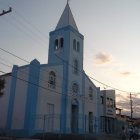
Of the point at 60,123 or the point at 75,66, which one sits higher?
the point at 75,66

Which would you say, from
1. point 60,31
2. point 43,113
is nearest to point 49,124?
point 43,113

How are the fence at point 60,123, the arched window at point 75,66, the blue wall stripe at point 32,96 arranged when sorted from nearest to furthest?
1. the blue wall stripe at point 32,96
2. the fence at point 60,123
3. the arched window at point 75,66

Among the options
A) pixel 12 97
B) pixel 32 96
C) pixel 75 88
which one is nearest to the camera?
pixel 32 96

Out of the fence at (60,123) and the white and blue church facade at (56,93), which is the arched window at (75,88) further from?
the fence at (60,123)

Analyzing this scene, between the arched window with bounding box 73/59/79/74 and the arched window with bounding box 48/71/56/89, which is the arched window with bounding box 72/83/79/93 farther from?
the arched window with bounding box 48/71/56/89

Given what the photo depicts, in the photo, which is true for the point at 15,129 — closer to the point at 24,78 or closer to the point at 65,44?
the point at 24,78

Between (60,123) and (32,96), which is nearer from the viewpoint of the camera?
(32,96)

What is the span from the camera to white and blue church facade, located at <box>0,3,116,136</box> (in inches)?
1226

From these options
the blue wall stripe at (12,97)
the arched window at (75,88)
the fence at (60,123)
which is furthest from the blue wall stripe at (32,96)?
the arched window at (75,88)

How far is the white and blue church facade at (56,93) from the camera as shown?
31141mm

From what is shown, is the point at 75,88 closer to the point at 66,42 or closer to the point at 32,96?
the point at 66,42

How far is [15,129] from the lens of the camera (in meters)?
31.0

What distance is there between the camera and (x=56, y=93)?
3453 centimetres

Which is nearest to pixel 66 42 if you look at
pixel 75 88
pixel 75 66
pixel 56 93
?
pixel 75 66
